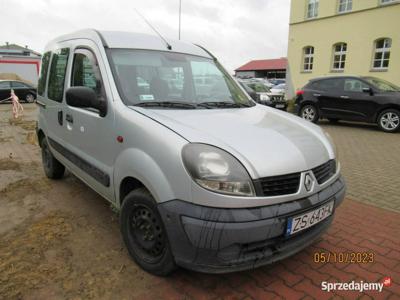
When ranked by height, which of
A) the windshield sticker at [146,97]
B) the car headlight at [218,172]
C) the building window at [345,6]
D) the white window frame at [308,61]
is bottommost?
the car headlight at [218,172]

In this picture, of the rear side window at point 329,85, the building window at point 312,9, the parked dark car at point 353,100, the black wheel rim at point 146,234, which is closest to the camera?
the black wheel rim at point 146,234

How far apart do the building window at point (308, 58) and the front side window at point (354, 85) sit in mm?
10160

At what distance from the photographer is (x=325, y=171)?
2.75m

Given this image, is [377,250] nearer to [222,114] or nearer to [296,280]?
[296,280]

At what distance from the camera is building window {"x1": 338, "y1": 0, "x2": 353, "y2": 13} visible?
18.2 meters

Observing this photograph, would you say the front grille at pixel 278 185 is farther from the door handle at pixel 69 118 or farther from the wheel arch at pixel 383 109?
the wheel arch at pixel 383 109

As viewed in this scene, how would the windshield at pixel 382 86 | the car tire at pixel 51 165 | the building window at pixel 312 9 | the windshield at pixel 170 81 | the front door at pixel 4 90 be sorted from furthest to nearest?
the front door at pixel 4 90 → the building window at pixel 312 9 → the windshield at pixel 382 86 → the car tire at pixel 51 165 → the windshield at pixel 170 81

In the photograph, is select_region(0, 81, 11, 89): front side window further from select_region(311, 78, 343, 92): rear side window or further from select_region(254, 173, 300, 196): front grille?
select_region(254, 173, 300, 196): front grille

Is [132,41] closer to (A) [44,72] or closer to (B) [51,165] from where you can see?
(A) [44,72]

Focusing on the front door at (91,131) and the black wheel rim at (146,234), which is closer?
the black wheel rim at (146,234)

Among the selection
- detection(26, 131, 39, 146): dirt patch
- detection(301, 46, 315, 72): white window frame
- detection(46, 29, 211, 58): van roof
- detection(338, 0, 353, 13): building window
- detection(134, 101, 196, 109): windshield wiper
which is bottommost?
detection(26, 131, 39, 146): dirt patch

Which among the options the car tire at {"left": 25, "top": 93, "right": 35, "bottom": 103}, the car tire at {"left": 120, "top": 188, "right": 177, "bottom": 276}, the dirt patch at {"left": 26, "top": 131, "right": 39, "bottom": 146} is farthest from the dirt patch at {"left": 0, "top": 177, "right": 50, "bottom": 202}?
the car tire at {"left": 25, "top": 93, "right": 35, "bottom": 103}
